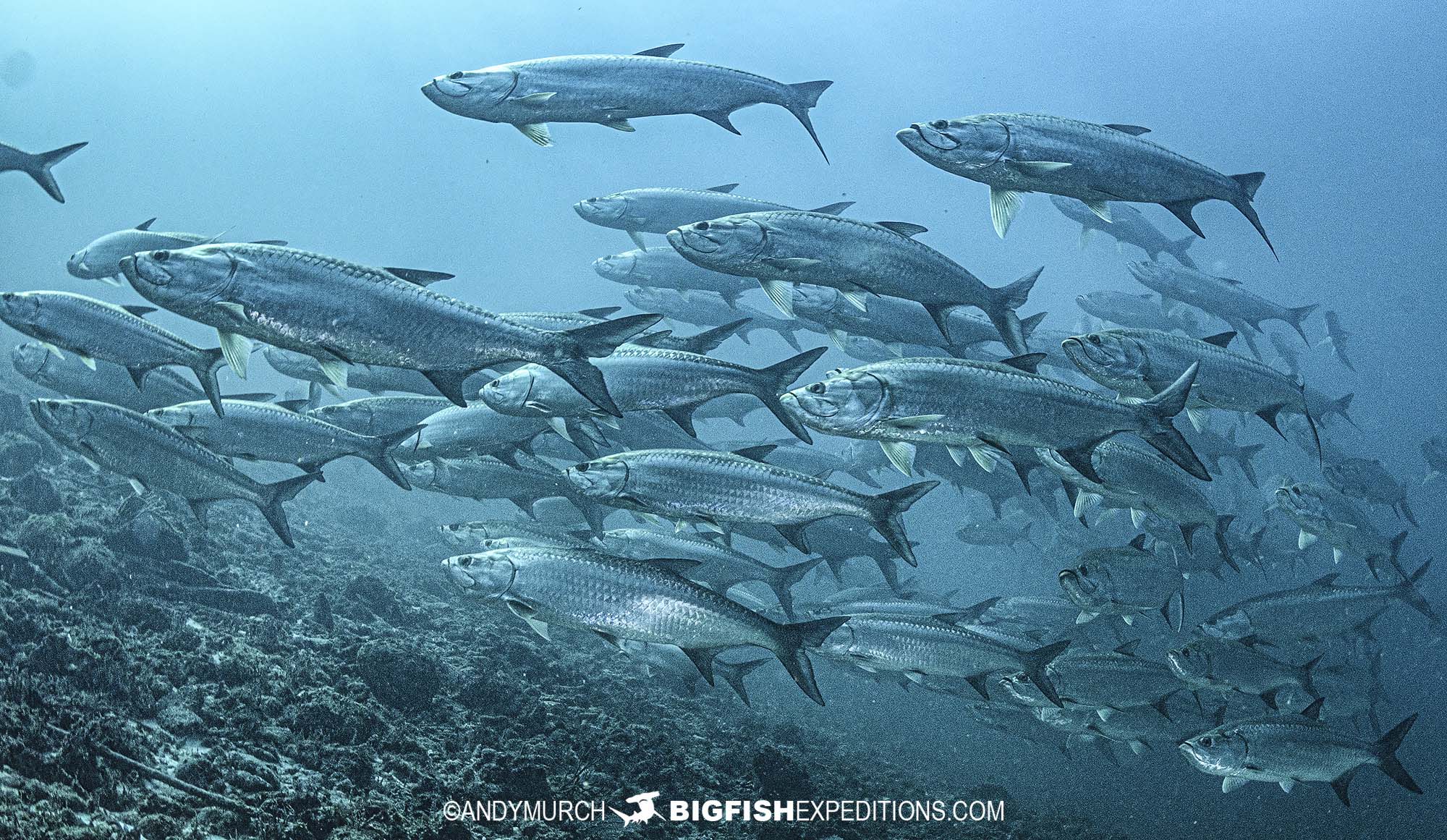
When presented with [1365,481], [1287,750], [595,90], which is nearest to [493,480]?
[595,90]

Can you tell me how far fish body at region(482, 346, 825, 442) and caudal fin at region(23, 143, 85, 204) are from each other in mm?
3754

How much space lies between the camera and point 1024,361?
4457 millimetres

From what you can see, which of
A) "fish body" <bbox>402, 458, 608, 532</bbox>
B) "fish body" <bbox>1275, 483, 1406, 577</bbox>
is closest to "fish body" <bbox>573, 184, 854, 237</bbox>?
"fish body" <bbox>402, 458, 608, 532</bbox>

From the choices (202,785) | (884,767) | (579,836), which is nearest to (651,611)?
(579,836)

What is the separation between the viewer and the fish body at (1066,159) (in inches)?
167

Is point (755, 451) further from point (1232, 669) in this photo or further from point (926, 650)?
point (1232, 669)

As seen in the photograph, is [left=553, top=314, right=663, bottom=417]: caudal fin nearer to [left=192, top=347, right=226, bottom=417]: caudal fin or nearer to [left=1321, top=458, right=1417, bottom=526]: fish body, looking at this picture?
[left=192, top=347, right=226, bottom=417]: caudal fin

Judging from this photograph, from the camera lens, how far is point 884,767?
8789mm

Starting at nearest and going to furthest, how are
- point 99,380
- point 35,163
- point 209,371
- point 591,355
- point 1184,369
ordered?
point 591,355, point 209,371, point 1184,369, point 35,163, point 99,380

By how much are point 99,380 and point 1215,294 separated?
13530mm

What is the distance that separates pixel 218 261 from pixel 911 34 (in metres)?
79.6

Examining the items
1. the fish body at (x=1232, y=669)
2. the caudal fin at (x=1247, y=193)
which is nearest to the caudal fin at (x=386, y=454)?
the caudal fin at (x=1247, y=193)

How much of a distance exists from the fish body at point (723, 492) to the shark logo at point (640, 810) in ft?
6.11

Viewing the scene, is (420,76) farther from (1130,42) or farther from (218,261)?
(218,261)
